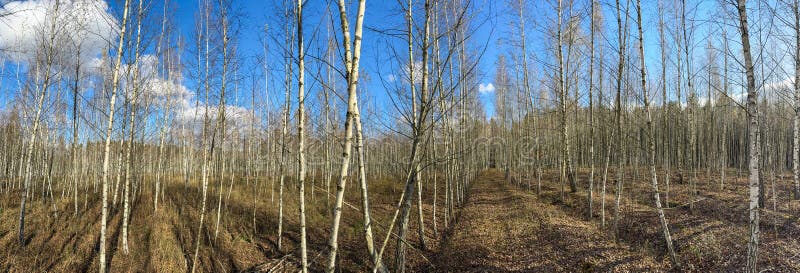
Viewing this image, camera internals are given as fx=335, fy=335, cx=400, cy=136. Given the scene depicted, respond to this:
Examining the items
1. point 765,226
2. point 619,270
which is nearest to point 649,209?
point 765,226

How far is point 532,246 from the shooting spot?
743 cm

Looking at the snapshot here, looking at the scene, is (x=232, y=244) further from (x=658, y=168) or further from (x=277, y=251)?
(x=658, y=168)

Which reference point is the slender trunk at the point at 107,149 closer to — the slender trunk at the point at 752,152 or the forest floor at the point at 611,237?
the forest floor at the point at 611,237

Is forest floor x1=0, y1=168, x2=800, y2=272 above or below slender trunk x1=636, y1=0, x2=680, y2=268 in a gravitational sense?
below

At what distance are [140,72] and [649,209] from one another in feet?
48.8

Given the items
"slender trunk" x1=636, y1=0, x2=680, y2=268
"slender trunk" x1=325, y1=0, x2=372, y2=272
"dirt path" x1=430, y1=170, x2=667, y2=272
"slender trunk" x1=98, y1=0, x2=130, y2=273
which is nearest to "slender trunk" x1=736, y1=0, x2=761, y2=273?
"slender trunk" x1=636, y1=0, x2=680, y2=268

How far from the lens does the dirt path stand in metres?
6.24

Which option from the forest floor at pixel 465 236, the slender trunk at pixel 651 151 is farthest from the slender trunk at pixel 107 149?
the slender trunk at pixel 651 151

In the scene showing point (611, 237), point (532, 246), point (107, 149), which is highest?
point (107, 149)

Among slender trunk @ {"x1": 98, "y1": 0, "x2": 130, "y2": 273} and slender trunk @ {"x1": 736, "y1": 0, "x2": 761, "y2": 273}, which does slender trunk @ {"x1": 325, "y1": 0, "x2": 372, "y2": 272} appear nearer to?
slender trunk @ {"x1": 736, "y1": 0, "x2": 761, "y2": 273}

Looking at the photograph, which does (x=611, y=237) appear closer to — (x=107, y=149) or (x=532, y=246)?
(x=532, y=246)

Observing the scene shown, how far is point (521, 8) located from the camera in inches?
598

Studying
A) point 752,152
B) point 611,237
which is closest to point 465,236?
point 611,237

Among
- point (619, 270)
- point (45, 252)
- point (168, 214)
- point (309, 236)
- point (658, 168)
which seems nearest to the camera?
point (619, 270)
